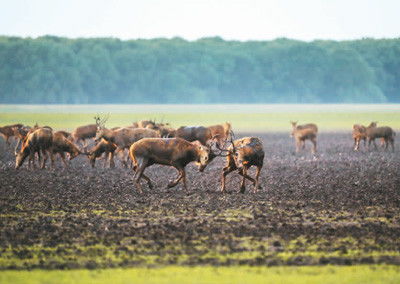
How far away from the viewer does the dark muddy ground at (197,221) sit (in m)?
12.6

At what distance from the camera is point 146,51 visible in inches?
6329

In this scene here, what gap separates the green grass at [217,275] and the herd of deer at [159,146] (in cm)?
Answer: 768

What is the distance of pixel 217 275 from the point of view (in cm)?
1139

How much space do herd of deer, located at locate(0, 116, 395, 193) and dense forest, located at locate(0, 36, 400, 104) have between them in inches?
4025

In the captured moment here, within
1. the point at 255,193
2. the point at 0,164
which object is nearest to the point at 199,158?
the point at 255,193

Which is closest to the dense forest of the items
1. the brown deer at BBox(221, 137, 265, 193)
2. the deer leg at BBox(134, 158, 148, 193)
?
the deer leg at BBox(134, 158, 148, 193)

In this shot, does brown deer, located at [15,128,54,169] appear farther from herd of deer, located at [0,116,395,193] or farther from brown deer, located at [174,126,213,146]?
brown deer, located at [174,126,213,146]

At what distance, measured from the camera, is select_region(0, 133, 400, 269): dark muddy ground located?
12.6 meters

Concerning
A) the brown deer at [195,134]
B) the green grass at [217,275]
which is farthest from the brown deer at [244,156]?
the brown deer at [195,134]

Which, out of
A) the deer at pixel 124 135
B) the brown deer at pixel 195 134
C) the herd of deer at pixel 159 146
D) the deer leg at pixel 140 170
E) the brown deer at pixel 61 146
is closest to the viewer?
the herd of deer at pixel 159 146

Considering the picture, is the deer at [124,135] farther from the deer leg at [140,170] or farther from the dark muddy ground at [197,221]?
the deer leg at [140,170]

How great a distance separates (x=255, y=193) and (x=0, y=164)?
41.7 ft

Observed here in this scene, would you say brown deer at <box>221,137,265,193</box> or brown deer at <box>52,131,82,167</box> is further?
brown deer at <box>52,131,82,167</box>

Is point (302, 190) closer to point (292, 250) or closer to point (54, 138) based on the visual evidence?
point (292, 250)
